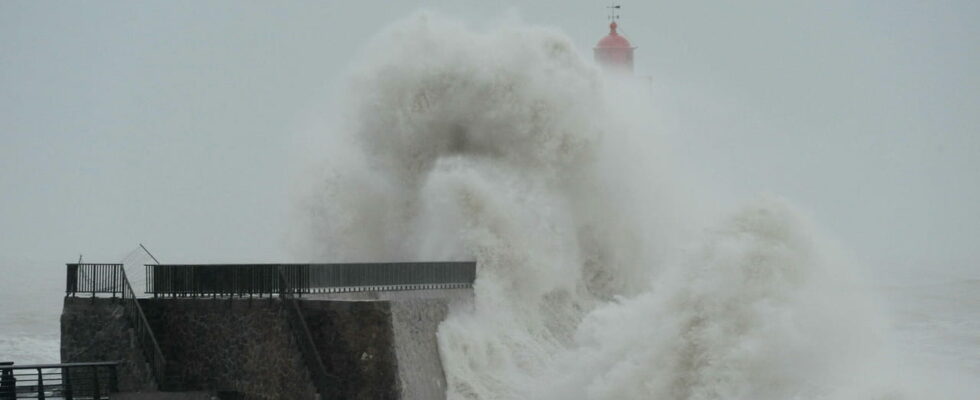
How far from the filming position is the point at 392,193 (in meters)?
36.0

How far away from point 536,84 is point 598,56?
1413 cm

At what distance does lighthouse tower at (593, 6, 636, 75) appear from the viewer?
50125 mm

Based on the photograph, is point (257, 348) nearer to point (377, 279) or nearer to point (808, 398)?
point (377, 279)

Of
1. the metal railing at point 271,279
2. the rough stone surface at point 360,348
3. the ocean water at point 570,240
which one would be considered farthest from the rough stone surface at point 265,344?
the ocean water at point 570,240

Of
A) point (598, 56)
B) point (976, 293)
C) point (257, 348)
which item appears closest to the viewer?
point (257, 348)

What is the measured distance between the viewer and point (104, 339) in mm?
27391

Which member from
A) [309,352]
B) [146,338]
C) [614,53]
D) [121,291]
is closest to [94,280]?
[121,291]

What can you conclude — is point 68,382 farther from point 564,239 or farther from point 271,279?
point 564,239

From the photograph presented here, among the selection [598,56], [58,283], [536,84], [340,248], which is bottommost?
[340,248]

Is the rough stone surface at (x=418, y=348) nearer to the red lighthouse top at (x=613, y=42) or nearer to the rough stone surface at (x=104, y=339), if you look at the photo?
the rough stone surface at (x=104, y=339)

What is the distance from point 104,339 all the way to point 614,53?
2535 cm

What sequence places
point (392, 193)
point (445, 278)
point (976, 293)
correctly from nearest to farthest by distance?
point (445, 278) < point (392, 193) < point (976, 293)

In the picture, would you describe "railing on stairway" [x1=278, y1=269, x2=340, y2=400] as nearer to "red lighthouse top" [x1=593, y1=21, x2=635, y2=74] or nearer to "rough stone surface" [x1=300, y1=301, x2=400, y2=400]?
"rough stone surface" [x1=300, y1=301, x2=400, y2=400]


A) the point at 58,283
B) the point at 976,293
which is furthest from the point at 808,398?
the point at 58,283
